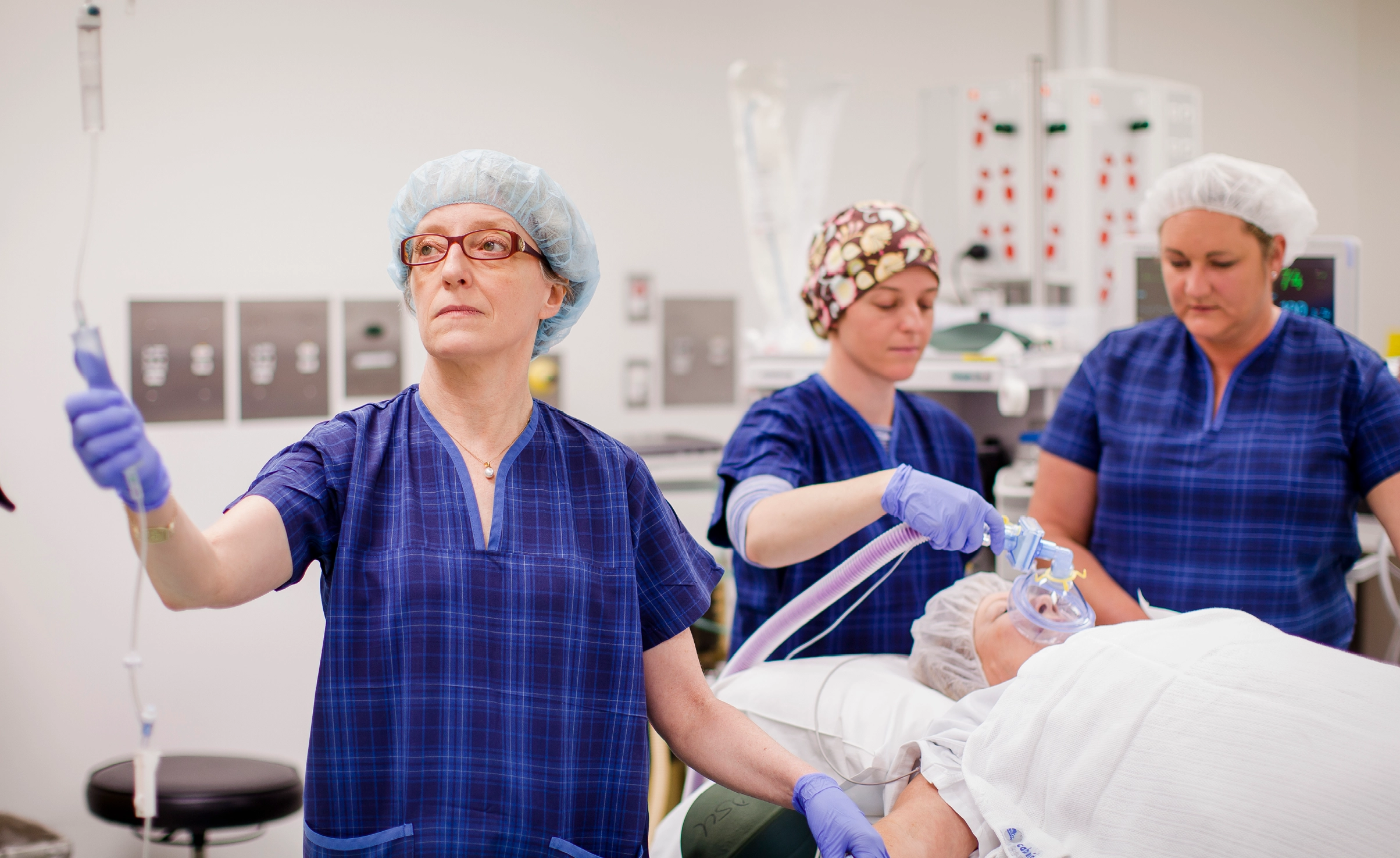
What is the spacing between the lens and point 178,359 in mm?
2783

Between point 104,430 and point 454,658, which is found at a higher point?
→ point 104,430

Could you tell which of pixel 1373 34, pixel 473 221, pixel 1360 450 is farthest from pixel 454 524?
pixel 1373 34

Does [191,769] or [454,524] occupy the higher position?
[454,524]

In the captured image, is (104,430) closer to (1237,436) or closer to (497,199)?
(497,199)

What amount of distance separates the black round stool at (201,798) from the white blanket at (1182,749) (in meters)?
1.61

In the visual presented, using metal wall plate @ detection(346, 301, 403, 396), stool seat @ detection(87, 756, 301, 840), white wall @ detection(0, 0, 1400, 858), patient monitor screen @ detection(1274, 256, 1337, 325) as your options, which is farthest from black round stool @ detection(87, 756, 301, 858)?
patient monitor screen @ detection(1274, 256, 1337, 325)

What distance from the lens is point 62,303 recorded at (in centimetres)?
262

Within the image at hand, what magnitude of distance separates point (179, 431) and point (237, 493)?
0.22 m

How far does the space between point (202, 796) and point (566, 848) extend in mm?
1511

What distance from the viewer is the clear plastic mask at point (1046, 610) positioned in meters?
1.47

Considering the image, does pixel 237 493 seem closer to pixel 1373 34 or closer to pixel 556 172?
pixel 556 172

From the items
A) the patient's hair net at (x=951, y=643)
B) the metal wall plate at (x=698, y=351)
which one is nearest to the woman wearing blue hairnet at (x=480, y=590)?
the patient's hair net at (x=951, y=643)

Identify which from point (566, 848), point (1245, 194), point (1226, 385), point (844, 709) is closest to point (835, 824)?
point (566, 848)

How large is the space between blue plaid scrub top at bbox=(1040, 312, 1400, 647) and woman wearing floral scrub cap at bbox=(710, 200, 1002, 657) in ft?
0.90
